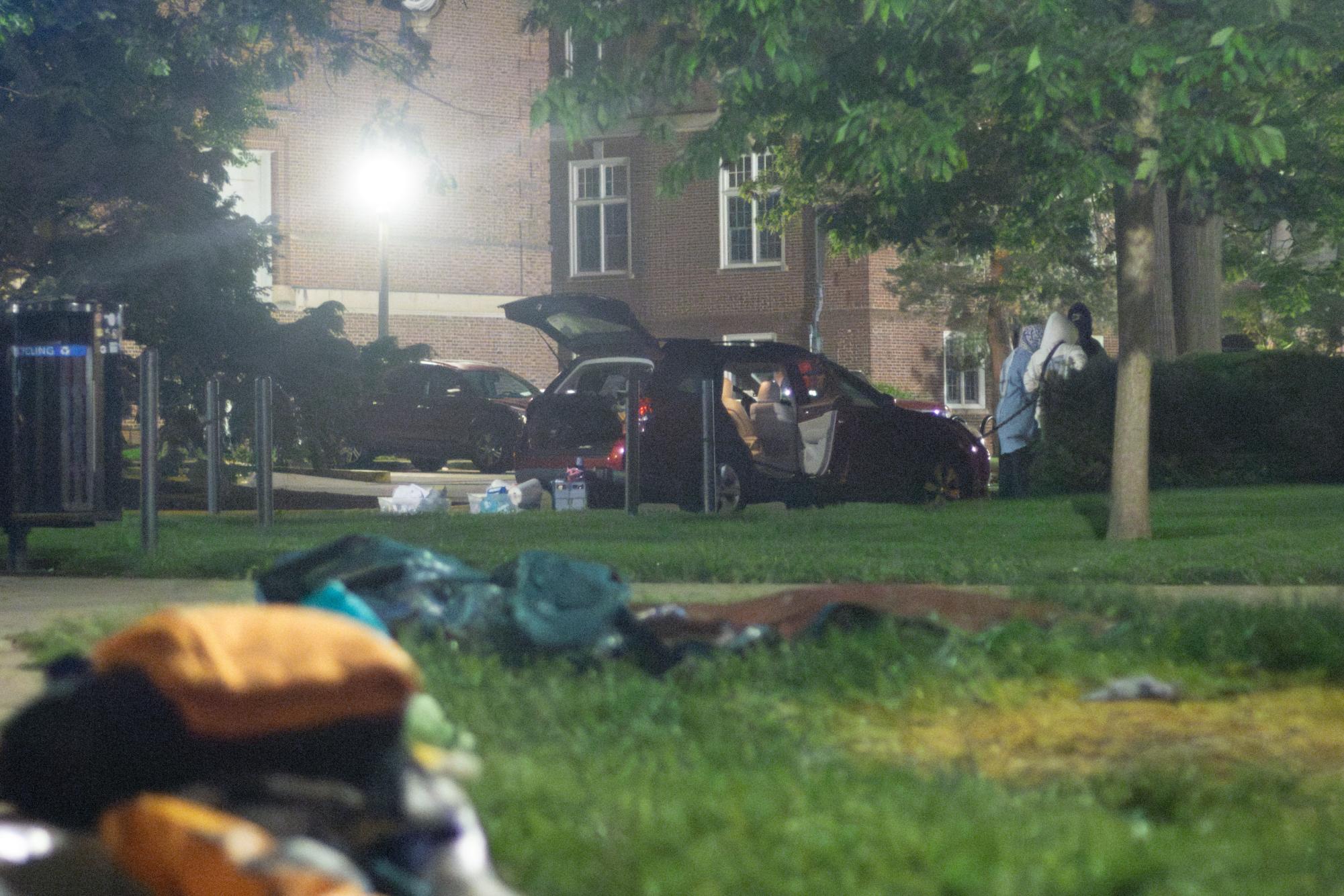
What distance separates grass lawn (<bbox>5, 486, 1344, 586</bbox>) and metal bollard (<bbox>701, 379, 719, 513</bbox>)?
32 centimetres

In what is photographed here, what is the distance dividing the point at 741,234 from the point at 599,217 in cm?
386

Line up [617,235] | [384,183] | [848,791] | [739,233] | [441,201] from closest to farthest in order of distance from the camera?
[848,791], [384,183], [441,201], [739,233], [617,235]

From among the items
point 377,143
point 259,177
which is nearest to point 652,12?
point 377,143

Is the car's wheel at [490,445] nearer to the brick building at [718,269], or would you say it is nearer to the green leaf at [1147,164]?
the brick building at [718,269]

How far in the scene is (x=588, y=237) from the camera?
132ft

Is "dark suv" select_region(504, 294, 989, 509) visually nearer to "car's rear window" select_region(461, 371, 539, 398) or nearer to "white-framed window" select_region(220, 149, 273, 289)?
"car's rear window" select_region(461, 371, 539, 398)

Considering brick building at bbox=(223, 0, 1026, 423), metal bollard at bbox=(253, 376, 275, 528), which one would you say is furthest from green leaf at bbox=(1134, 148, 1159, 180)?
brick building at bbox=(223, 0, 1026, 423)

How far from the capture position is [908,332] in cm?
3759

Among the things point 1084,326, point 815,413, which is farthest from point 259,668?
point 1084,326

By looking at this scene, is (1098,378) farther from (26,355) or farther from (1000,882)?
(1000,882)

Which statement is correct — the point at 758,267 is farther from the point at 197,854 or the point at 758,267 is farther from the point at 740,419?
the point at 197,854

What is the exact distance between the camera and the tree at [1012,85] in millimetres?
9656

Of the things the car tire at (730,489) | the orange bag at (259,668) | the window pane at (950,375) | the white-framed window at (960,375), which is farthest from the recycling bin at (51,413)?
the window pane at (950,375)

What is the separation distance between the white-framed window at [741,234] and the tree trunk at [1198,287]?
17.3 metres
